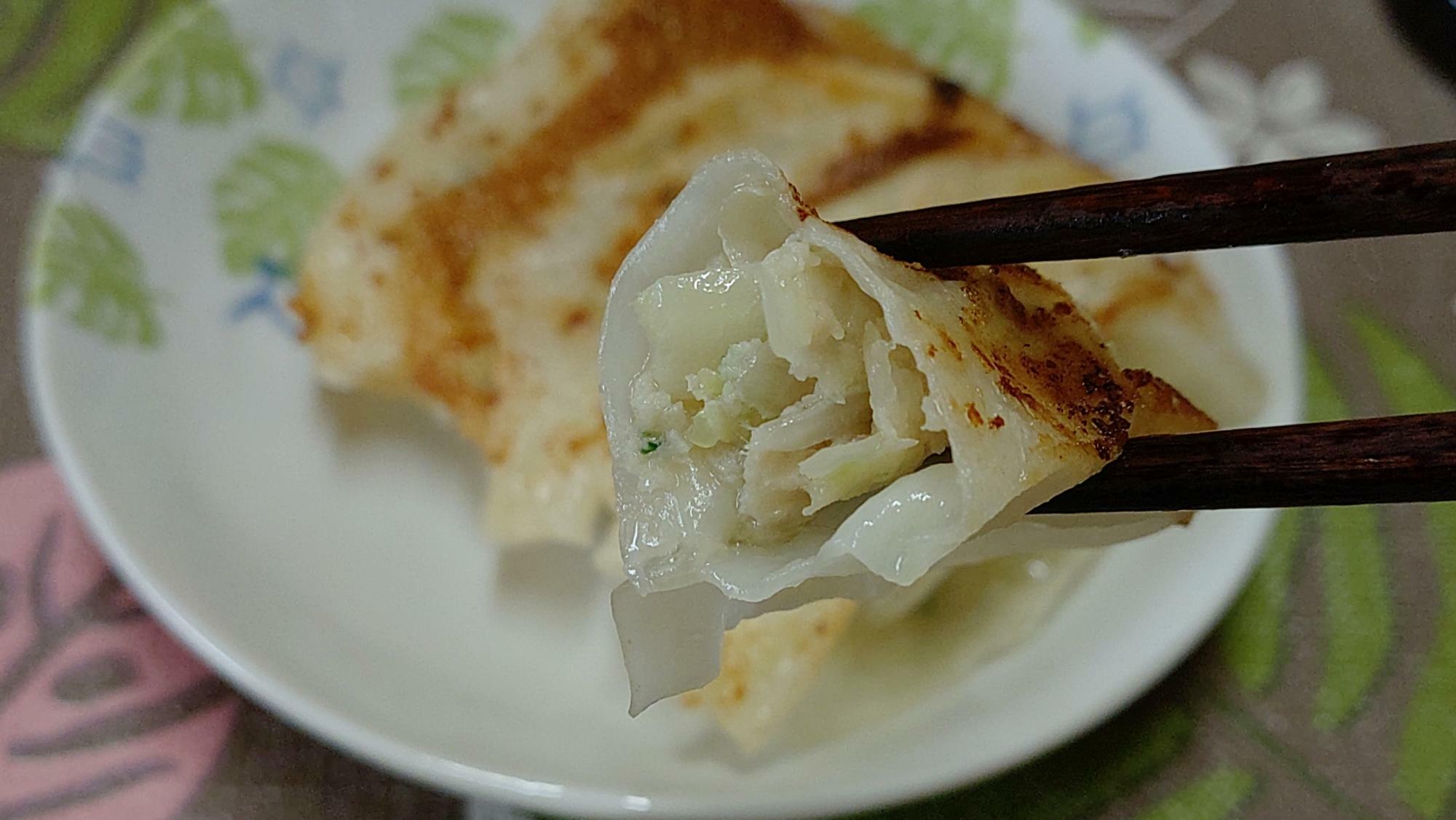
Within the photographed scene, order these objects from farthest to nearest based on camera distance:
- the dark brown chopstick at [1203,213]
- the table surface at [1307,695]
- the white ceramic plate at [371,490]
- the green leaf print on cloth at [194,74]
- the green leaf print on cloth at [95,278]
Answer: the green leaf print on cloth at [194,74] < the green leaf print on cloth at [95,278] < the table surface at [1307,695] < the white ceramic plate at [371,490] < the dark brown chopstick at [1203,213]

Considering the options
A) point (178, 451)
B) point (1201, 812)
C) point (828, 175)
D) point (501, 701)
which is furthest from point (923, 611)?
point (178, 451)

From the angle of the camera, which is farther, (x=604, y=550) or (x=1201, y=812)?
(x=604, y=550)

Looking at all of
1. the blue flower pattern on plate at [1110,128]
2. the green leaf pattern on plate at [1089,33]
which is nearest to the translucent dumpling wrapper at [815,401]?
the blue flower pattern on plate at [1110,128]

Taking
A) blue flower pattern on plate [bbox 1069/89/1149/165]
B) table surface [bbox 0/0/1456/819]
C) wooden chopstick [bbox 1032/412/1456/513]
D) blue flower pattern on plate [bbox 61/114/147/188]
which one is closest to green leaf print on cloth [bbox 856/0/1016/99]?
blue flower pattern on plate [bbox 1069/89/1149/165]

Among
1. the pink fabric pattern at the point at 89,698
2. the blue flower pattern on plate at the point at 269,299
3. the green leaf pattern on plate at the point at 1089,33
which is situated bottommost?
the pink fabric pattern at the point at 89,698

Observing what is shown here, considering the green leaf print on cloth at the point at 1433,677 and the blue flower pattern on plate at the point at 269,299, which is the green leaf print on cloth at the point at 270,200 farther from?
the green leaf print on cloth at the point at 1433,677

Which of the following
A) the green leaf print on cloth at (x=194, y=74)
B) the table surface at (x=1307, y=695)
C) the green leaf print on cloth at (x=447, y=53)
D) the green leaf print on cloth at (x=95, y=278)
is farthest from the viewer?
the green leaf print on cloth at (x=447, y=53)

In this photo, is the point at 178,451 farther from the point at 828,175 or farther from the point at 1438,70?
the point at 1438,70

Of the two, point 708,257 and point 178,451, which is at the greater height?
point 708,257

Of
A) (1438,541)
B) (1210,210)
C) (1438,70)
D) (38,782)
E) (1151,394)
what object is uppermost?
(1210,210)
